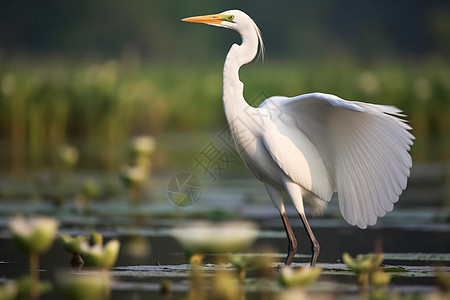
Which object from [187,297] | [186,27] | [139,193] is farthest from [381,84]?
[186,27]

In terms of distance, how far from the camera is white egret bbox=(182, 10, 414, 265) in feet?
19.1

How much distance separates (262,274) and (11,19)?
4959 cm

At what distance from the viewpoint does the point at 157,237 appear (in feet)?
23.6

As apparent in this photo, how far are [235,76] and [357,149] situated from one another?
95 centimetres

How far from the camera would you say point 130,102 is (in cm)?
1593

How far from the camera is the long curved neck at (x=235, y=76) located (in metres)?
5.89

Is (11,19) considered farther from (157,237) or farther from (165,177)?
(157,237)

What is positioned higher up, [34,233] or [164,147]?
[34,233]

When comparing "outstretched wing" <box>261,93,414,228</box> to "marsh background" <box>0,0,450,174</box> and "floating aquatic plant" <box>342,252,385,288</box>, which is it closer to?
"marsh background" <box>0,0,450,174</box>

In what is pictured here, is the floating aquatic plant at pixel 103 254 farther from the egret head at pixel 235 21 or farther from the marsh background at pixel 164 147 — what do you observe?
the egret head at pixel 235 21
